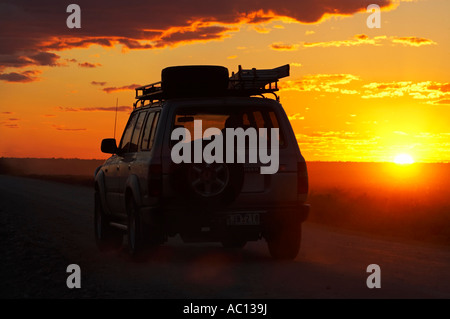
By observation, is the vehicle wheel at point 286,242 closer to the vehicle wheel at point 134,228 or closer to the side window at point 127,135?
the vehicle wheel at point 134,228

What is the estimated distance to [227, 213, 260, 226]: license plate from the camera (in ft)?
36.0

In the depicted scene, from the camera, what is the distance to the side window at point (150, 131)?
1149 cm

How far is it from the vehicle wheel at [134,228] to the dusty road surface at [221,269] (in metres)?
0.22

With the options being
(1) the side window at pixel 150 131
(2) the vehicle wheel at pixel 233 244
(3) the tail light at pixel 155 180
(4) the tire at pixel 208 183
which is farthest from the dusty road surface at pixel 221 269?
(1) the side window at pixel 150 131

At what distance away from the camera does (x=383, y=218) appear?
65.6 ft

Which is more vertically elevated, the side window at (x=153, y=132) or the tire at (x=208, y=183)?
the side window at (x=153, y=132)

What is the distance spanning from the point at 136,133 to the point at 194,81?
1432 millimetres

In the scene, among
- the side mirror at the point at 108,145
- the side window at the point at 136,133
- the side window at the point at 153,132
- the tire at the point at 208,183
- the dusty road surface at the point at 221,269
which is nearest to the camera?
the dusty road surface at the point at 221,269

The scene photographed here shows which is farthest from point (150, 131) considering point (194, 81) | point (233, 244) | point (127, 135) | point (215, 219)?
point (233, 244)

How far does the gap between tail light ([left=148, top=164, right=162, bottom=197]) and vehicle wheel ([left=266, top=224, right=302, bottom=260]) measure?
1.84 m

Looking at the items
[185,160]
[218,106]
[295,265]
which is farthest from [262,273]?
[218,106]

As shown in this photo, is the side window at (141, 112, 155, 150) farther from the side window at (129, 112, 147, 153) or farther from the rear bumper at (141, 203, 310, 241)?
the rear bumper at (141, 203, 310, 241)

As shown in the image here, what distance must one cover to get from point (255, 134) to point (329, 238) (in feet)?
16.3
